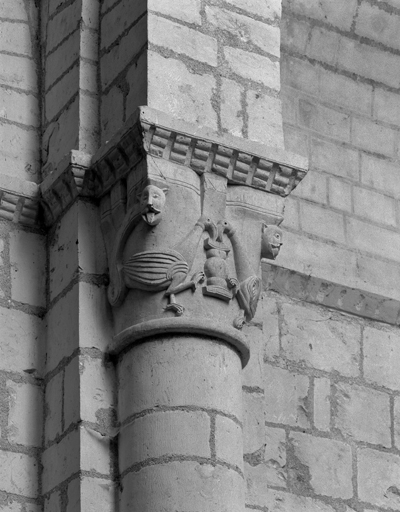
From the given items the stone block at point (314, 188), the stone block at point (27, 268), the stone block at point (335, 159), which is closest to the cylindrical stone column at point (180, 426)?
the stone block at point (27, 268)

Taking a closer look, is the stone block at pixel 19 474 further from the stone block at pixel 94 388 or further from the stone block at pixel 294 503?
the stone block at pixel 294 503

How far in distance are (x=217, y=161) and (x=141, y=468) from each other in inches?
45.1

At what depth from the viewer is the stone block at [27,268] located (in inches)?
205

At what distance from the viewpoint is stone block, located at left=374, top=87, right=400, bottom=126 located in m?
6.98

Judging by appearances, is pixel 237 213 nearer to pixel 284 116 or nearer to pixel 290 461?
pixel 290 461

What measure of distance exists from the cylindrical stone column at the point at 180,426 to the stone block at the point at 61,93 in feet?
3.74

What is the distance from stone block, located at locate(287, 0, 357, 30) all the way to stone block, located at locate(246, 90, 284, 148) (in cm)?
163

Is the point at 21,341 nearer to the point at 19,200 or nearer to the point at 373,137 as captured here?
the point at 19,200

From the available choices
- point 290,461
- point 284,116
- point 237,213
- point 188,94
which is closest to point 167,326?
point 237,213

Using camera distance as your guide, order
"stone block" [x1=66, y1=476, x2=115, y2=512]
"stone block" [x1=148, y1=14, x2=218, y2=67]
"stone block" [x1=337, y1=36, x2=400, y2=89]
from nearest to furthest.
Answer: "stone block" [x1=66, y1=476, x2=115, y2=512]
"stone block" [x1=148, y1=14, x2=218, y2=67]
"stone block" [x1=337, y1=36, x2=400, y2=89]

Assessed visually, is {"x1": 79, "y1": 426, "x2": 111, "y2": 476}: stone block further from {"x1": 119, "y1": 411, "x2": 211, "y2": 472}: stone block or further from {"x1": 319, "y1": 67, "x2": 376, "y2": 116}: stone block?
{"x1": 319, "y1": 67, "x2": 376, "y2": 116}: stone block

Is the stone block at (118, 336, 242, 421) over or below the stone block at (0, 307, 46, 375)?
below

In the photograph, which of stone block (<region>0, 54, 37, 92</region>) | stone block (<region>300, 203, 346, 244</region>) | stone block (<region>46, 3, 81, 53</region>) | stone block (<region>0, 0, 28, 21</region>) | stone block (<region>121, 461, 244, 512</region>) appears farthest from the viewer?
stone block (<region>300, 203, 346, 244</region>)

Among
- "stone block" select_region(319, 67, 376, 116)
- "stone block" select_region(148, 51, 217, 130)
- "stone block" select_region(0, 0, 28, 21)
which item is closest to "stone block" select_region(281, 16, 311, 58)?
"stone block" select_region(319, 67, 376, 116)
